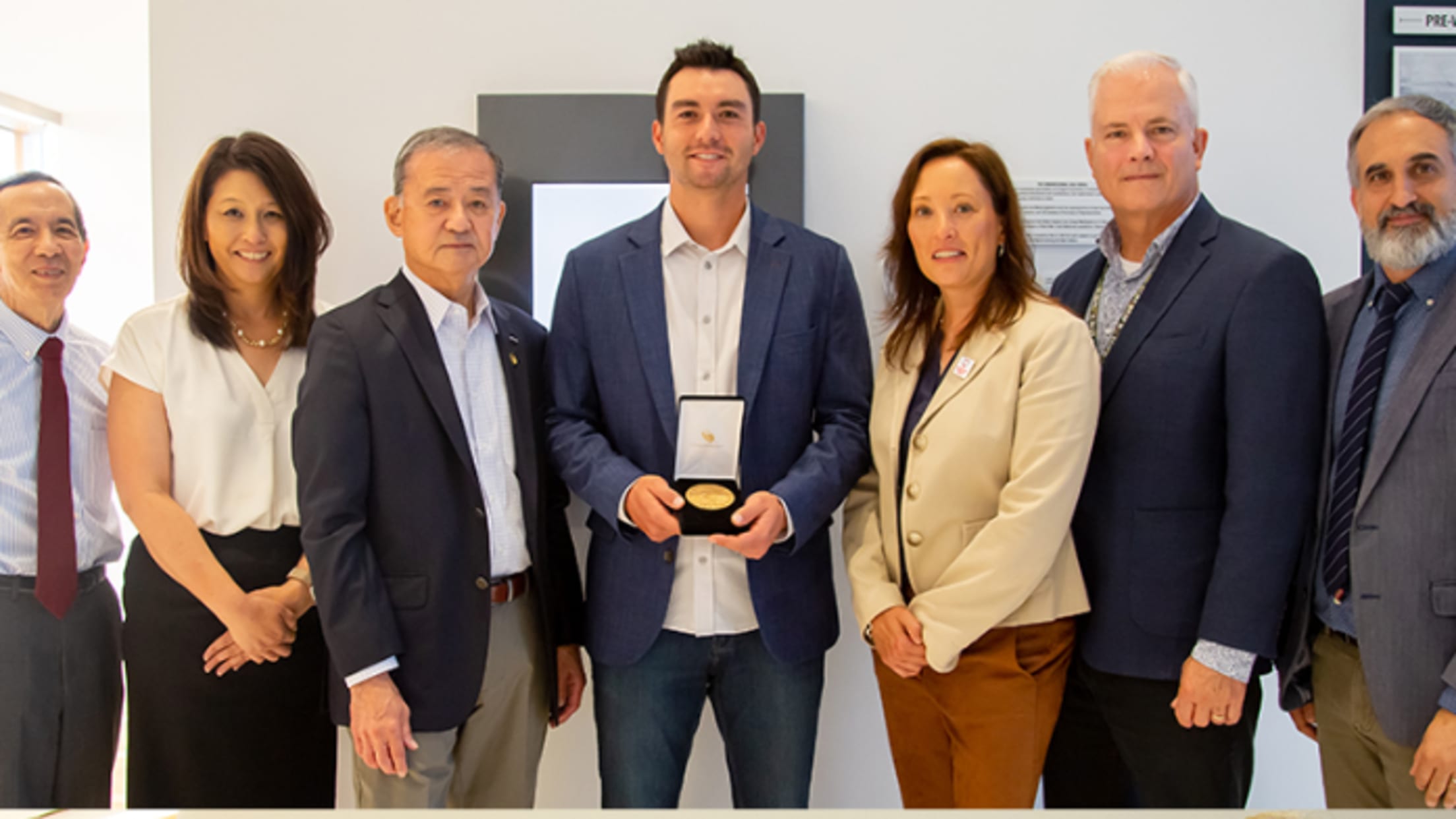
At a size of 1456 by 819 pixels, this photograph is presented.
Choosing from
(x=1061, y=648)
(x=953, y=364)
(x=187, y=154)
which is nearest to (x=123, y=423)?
(x=187, y=154)

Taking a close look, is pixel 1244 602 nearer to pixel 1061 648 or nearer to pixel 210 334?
pixel 1061 648

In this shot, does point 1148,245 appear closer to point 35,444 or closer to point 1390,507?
point 1390,507

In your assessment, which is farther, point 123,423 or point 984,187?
point 123,423

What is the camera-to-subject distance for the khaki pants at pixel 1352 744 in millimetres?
1803

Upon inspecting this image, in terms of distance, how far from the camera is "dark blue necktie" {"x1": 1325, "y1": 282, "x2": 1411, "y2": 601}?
1875 millimetres

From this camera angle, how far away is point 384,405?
1.98 meters

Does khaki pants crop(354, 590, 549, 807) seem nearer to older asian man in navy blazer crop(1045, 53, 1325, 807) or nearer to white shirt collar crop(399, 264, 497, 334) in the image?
white shirt collar crop(399, 264, 497, 334)

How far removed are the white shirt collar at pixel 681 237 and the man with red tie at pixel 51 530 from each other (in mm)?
1675

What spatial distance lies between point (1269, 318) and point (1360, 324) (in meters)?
0.31

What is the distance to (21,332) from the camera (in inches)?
92.9

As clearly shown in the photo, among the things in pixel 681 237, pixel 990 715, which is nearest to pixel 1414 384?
pixel 990 715

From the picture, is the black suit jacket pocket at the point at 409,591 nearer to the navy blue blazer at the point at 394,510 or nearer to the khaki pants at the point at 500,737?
the navy blue blazer at the point at 394,510

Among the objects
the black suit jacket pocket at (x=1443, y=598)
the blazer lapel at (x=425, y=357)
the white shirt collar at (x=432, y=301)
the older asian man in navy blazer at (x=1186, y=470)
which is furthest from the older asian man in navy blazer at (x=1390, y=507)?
the white shirt collar at (x=432, y=301)

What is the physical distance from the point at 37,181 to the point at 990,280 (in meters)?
2.60
